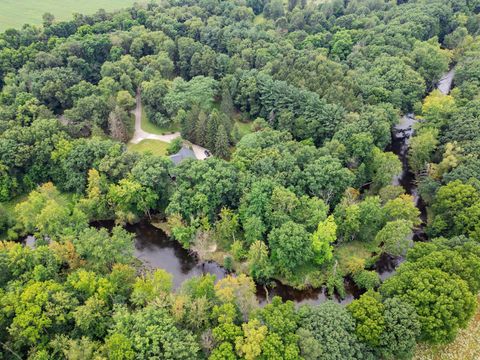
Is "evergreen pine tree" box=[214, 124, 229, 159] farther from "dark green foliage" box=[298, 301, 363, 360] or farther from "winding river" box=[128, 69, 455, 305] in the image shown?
"dark green foliage" box=[298, 301, 363, 360]

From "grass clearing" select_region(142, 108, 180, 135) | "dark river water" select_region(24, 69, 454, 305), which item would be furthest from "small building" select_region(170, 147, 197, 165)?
"dark river water" select_region(24, 69, 454, 305)

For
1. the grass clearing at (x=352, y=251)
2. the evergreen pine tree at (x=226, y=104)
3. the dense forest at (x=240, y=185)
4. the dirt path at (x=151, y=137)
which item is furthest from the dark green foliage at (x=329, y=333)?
the evergreen pine tree at (x=226, y=104)

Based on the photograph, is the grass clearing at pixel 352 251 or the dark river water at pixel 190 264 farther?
the grass clearing at pixel 352 251

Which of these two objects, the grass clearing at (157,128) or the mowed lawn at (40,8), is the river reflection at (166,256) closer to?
the grass clearing at (157,128)

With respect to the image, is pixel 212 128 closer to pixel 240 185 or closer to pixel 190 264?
pixel 240 185

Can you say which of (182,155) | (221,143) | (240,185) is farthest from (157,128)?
(240,185)

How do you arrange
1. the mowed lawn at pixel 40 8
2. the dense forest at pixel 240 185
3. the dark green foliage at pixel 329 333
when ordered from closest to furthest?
the dark green foliage at pixel 329 333, the dense forest at pixel 240 185, the mowed lawn at pixel 40 8

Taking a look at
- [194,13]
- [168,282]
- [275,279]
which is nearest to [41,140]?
[168,282]
